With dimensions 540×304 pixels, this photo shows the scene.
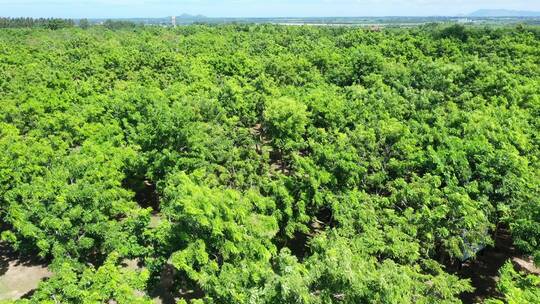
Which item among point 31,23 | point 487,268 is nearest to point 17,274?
point 487,268

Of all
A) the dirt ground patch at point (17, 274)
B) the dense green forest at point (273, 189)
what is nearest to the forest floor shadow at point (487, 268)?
the dense green forest at point (273, 189)

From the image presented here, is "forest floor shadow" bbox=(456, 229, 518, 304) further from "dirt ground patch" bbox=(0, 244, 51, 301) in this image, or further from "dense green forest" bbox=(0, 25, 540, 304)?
"dirt ground patch" bbox=(0, 244, 51, 301)

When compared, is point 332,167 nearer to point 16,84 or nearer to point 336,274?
point 336,274

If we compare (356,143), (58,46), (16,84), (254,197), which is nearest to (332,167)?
(356,143)

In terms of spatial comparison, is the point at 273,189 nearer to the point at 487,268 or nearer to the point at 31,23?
the point at 487,268

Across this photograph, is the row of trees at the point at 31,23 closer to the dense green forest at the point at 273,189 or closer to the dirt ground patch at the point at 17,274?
the dense green forest at the point at 273,189
